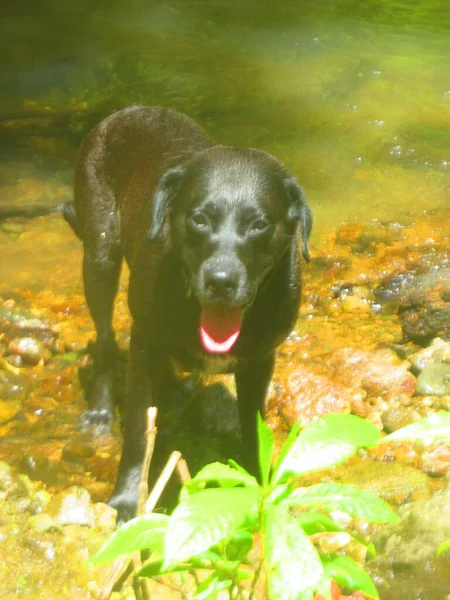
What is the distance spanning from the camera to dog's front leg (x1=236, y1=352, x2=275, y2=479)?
130 inches

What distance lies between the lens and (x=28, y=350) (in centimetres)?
412

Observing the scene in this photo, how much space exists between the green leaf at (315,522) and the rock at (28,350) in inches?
115

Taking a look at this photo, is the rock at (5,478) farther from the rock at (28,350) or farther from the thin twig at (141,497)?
the thin twig at (141,497)

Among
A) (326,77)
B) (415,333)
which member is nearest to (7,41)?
(326,77)

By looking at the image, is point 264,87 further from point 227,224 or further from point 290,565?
point 290,565

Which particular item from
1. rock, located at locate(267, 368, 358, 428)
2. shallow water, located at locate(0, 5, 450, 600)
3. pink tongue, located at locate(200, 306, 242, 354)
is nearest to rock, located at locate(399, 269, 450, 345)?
shallow water, located at locate(0, 5, 450, 600)

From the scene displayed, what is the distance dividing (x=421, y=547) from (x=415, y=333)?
2.25 m

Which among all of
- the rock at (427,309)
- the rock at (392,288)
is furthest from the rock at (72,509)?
the rock at (392,288)

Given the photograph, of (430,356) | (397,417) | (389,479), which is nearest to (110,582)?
(389,479)

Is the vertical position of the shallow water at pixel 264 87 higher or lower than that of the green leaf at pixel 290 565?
lower

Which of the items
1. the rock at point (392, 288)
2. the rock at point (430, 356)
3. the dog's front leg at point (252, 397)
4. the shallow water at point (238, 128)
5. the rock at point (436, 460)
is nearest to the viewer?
the rock at point (436, 460)

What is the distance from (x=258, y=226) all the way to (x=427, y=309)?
5.89ft

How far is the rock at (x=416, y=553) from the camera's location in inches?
74.5

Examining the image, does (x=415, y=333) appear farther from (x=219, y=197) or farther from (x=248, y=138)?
(x=248, y=138)
